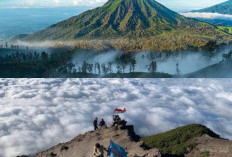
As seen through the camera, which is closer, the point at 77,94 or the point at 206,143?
the point at 206,143

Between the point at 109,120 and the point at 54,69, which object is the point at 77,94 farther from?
the point at 54,69

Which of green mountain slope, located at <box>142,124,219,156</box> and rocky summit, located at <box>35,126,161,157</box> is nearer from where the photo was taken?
rocky summit, located at <box>35,126,161,157</box>

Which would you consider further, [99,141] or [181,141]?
[181,141]

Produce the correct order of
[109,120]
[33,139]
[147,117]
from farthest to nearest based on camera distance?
[147,117] < [109,120] < [33,139]

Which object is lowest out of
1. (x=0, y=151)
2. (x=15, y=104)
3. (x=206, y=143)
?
(x=0, y=151)

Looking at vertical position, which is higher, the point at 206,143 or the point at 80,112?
the point at 206,143

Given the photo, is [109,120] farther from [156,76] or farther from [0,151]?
[156,76]

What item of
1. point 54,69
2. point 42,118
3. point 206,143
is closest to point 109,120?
point 42,118

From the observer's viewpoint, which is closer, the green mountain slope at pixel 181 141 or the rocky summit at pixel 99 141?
the rocky summit at pixel 99 141

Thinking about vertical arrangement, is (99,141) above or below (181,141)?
above

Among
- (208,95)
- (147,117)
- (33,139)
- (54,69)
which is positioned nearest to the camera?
(33,139)
